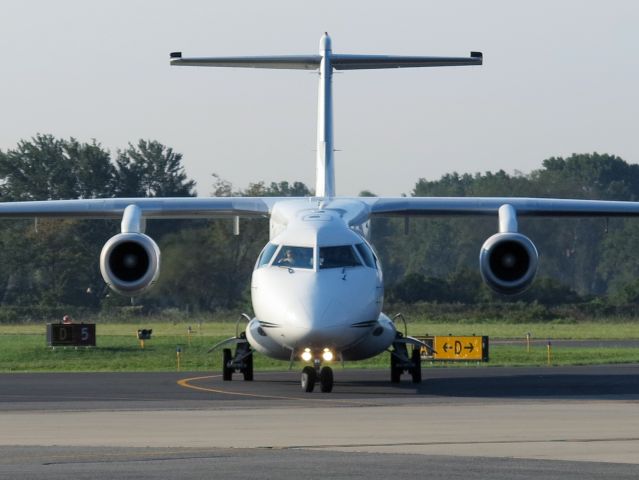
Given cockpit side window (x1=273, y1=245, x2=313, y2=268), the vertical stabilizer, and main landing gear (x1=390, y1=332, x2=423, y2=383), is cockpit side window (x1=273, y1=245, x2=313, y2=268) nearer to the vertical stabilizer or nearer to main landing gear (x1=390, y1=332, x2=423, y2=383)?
main landing gear (x1=390, y1=332, x2=423, y2=383)

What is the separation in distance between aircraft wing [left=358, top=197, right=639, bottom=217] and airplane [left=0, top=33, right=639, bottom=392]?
22mm

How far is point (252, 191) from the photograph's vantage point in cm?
6125

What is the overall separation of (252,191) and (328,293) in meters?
40.2

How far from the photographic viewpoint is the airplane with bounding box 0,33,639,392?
70.6 feet

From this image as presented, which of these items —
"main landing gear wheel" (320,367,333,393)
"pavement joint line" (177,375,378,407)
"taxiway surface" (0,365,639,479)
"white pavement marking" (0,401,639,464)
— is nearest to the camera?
"taxiway surface" (0,365,639,479)

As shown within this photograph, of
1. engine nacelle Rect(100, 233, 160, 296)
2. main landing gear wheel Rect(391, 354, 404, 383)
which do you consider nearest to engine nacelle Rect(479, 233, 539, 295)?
main landing gear wheel Rect(391, 354, 404, 383)

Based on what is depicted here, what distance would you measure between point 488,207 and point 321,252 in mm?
5514

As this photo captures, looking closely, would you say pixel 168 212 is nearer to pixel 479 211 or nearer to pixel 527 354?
pixel 479 211

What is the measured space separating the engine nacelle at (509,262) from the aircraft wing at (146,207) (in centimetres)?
443

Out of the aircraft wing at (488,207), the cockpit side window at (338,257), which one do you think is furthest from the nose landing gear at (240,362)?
the cockpit side window at (338,257)

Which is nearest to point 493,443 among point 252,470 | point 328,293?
point 252,470

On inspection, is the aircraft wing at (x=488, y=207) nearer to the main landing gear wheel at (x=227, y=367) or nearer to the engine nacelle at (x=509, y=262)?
the engine nacelle at (x=509, y=262)

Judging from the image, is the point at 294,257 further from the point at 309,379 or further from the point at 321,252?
the point at 309,379

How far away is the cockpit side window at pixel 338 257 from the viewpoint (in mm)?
21984
